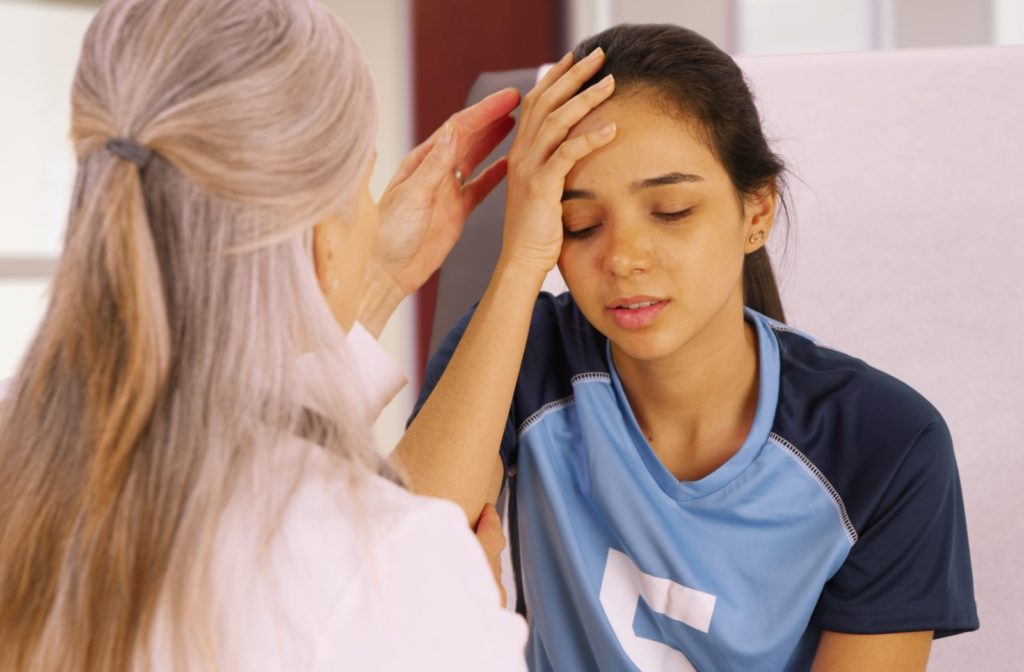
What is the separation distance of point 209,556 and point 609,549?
1.52 feet

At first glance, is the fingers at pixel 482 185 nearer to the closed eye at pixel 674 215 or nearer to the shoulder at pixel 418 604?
the closed eye at pixel 674 215

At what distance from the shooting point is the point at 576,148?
2.82 ft

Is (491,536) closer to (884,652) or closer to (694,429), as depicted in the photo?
(694,429)

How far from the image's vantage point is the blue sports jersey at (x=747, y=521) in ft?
2.74

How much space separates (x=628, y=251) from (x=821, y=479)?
23 cm

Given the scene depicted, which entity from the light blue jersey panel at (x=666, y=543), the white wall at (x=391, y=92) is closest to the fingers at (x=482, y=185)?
the light blue jersey panel at (x=666, y=543)

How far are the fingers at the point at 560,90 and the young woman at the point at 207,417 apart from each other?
314 mm

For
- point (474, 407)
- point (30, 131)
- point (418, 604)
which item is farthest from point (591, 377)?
point (30, 131)

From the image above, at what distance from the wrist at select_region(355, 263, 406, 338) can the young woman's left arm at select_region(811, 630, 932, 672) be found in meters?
0.48

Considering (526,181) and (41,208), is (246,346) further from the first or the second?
(41,208)

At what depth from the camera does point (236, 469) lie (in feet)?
1.88

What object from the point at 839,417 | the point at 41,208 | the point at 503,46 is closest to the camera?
the point at 839,417

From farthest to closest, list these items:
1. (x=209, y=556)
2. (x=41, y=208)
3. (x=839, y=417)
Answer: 1. (x=41, y=208)
2. (x=839, y=417)
3. (x=209, y=556)

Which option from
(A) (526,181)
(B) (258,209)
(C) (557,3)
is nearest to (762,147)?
(A) (526,181)
